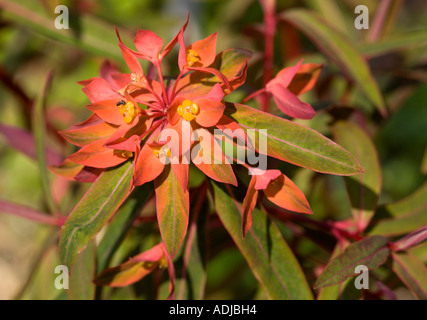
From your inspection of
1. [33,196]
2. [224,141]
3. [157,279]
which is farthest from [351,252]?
[33,196]

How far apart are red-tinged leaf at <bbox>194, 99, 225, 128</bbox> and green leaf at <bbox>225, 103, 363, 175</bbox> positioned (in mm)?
77

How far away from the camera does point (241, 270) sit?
1.38 metres

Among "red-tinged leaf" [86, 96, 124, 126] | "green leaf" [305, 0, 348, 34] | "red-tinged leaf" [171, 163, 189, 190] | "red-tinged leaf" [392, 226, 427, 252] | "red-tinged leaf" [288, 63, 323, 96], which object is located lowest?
"red-tinged leaf" [392, 226, 427, 252]

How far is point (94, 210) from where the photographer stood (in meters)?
0.66

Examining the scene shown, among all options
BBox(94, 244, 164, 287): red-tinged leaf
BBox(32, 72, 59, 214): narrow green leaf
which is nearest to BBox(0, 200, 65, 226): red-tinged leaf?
BBox(32, 72, 59, 214): narrow green leaf

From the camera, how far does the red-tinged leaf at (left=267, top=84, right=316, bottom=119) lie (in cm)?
66

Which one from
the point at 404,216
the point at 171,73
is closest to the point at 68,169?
the point at 171,73

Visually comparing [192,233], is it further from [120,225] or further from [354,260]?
[354,260]

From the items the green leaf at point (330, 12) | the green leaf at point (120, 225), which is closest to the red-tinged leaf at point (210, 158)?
the green leaf at point (120, 225)

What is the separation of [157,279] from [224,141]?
45cm

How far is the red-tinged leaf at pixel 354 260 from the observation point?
68cm

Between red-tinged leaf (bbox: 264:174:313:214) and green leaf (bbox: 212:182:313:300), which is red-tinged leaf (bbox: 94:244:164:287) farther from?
red-tinged leaf (bbox: 264:174:313:214)

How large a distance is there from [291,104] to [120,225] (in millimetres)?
442

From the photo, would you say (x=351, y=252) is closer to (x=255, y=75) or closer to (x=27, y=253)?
(x=255, y=75)
